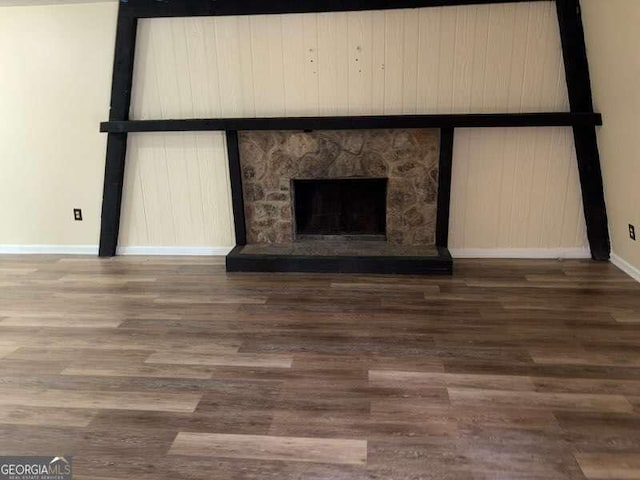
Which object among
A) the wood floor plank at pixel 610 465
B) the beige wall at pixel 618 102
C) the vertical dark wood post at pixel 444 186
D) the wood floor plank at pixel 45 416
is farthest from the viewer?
Result: the vertical dark wood post at pixel 444 186

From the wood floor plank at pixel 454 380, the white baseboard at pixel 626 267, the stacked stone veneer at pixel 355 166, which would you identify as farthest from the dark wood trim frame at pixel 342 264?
the wood floor plank at pixel 454 380

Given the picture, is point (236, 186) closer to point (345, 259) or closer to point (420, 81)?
point (345, 259)

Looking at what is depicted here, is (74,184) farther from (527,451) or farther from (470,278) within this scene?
(527,451)

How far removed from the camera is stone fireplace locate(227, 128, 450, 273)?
3568 mm

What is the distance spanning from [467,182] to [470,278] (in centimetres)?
78

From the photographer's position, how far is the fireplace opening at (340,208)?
3834 mm

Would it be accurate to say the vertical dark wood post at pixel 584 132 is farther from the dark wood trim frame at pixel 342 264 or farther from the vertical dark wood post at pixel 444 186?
the dark wood trim frame at pixel 342 264

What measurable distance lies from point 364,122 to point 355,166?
1.12 ft

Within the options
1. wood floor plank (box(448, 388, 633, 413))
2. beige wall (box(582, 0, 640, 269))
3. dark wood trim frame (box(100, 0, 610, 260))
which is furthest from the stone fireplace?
wood floor plank (box(448, 388, 633, 413))

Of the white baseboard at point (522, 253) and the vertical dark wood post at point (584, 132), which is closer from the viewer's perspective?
the vertical dark wood post at point (584, 132)

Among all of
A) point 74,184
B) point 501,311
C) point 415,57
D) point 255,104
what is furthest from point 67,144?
point 501,311

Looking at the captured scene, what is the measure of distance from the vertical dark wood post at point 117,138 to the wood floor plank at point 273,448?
8.50ft

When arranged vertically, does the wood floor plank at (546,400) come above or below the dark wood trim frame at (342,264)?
below

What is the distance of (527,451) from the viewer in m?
1.68
